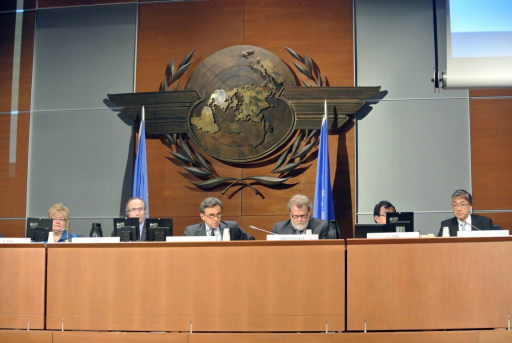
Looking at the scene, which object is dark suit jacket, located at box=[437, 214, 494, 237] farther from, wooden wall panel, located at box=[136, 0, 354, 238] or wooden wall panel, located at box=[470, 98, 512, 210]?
wooden wall panel, located at box=[136, 0, 354, 238]

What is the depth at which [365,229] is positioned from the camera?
13.1 ft

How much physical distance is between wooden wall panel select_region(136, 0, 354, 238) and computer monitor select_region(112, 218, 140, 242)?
1792 mm

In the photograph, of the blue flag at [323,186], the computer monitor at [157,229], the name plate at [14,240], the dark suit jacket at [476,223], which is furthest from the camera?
the blue flag at [323,186]

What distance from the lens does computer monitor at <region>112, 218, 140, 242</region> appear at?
4039 millimetres

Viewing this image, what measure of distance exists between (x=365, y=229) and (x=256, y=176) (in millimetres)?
2131

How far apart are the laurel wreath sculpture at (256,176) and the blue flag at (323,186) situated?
0.25 meters

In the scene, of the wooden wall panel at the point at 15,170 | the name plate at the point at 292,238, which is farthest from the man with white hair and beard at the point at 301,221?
the wooden wall panel at the point at 15,170

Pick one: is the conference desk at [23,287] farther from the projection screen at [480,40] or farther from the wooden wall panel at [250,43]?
the projection screen at [480,40]

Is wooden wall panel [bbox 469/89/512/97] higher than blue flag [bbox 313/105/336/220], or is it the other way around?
wooden wall panel [bbox 469/89/512/97]

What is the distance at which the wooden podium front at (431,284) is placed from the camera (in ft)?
10.1

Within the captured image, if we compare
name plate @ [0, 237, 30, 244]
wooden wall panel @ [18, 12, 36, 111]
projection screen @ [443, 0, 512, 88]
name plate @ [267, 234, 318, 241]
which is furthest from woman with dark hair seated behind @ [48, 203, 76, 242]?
projection screen @ [443, 0, 512, 88]

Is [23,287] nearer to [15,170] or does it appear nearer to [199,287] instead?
[199,287]

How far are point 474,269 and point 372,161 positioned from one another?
2.85m

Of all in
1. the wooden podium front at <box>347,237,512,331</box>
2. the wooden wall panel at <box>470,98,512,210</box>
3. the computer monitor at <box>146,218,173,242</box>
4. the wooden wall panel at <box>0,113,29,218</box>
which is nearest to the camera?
the wooden podium front at <box>347,237,512,331</box>
